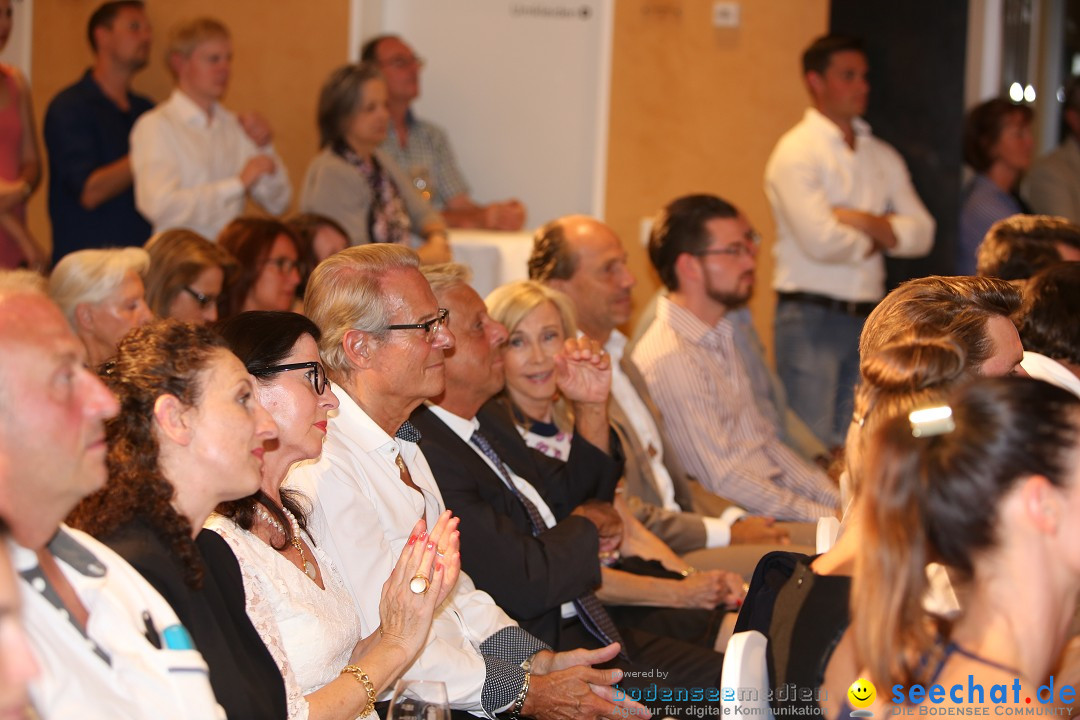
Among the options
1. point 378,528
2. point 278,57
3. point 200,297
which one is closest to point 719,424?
point 200,297

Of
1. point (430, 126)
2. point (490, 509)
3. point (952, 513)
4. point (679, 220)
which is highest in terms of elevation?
point (430, 126)

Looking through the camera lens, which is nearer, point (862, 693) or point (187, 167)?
point (862, 693)

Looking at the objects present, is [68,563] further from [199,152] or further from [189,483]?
[199,152]

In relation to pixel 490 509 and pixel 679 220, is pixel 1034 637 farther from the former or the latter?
pixel 679 220

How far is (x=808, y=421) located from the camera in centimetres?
536

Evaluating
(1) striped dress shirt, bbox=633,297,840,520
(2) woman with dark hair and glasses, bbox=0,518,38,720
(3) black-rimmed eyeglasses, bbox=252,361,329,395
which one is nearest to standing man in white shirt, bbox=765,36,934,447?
(1) striped dress shirt, bbox=633,297,840,520

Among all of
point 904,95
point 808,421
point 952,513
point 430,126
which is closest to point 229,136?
point 430,126

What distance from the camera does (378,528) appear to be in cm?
247

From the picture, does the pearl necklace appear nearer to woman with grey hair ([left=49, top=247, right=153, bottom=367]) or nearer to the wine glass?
the wine glass

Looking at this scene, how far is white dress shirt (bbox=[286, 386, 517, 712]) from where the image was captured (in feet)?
7.93

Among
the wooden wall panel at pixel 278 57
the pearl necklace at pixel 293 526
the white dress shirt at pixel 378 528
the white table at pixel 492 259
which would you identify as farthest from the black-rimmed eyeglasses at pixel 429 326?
the wooden wall panel at pixel 278 57

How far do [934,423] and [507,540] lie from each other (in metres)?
1.37

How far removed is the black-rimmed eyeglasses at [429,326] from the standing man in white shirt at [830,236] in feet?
9.61

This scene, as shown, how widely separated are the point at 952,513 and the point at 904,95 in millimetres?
5097
